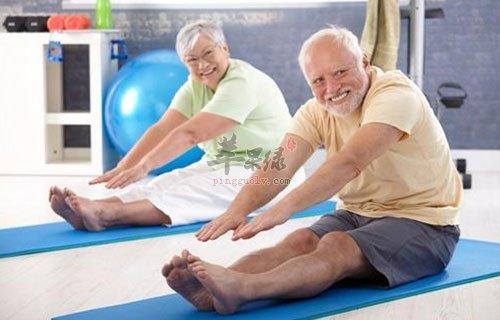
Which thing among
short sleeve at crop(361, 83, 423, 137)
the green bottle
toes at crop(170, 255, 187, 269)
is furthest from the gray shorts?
the green bottle

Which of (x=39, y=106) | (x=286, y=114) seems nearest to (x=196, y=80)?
(x=286, y=114)

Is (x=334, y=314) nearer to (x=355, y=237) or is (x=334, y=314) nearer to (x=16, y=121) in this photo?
(x=355, y=237)

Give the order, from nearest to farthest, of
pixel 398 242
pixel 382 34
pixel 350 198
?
pixel 398 242 < pixel 350 198 < pixel 382 34

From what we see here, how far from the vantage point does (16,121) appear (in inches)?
245

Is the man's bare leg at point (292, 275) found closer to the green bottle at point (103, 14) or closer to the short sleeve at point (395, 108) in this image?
the short sleeve at point (395, 108)

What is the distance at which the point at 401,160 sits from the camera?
9.64ft

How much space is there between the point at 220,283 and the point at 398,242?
644mm

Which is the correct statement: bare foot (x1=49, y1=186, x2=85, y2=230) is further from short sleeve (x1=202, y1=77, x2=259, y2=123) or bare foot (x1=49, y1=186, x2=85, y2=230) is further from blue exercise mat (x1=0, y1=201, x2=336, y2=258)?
short sleeve (x1=202, y1=77, x2=259, y2=123)

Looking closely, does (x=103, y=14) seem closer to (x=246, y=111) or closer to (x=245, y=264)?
(x=246, y=111)

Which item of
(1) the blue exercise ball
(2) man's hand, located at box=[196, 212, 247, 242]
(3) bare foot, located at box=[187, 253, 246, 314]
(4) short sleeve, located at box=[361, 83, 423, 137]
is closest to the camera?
(3) bare foot, located at box=[187, 253, 246, 314]

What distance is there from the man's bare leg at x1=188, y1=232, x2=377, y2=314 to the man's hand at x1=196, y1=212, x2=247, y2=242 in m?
0.09

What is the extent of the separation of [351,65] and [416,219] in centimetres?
51

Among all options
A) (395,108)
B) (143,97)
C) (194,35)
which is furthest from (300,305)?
(143,97)

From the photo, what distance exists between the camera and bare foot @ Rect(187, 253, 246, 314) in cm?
248
